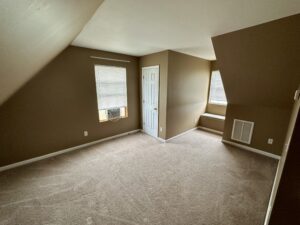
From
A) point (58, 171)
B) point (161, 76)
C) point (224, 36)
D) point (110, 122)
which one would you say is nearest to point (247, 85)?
point (224, 36)

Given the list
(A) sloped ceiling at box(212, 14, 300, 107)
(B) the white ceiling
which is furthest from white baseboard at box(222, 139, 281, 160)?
(B) the white ceiling

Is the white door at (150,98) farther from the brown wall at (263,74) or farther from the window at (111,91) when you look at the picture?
the brown wall at (263,74)

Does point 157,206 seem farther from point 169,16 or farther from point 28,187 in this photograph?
point 169,16

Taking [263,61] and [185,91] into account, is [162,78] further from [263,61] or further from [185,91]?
[263,61]

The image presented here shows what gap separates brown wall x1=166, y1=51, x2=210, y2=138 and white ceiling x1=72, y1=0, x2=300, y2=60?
118 centimetres

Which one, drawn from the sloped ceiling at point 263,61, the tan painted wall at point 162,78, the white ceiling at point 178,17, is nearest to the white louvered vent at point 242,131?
the sloped ceiling at point 263,61

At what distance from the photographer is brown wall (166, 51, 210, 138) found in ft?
11.1

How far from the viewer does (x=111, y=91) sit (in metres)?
3.51

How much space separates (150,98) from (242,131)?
249 centimetres

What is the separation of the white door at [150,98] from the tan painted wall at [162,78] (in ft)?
0.45

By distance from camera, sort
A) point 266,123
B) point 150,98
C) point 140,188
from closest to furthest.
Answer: point 140,188 < point 266,123 < point 150,98

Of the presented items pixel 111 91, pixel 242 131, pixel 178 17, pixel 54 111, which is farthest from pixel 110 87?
pixel 242 131

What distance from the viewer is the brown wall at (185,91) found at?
3379mm

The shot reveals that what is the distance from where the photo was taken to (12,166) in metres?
2.45
